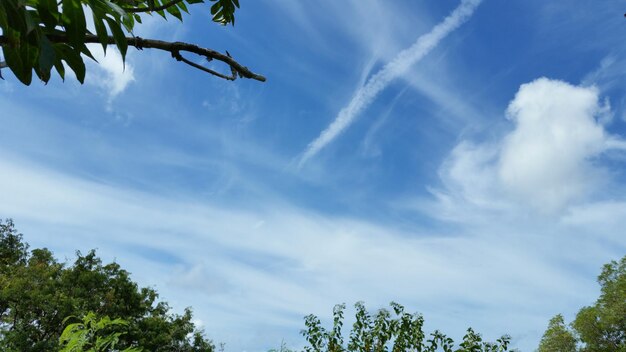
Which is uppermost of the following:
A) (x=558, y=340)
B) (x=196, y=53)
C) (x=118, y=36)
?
(x=558, y=340)

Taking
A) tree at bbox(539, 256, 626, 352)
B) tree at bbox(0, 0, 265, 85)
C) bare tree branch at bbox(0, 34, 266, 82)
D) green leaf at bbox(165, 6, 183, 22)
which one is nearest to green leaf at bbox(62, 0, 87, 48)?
tree at bbox(0, 0, 265, 85)

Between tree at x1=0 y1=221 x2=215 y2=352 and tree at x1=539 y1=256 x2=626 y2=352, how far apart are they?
21.6m

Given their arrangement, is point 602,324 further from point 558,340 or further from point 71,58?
point 71,58

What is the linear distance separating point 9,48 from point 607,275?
39.2m

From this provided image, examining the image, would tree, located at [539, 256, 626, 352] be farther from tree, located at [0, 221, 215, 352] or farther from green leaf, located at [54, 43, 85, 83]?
green leaf, located at [54, 43, 85, 83]

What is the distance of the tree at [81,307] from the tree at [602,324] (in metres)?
21.6

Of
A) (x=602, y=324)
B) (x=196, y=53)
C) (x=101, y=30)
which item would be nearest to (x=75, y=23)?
(x=101, y=30)

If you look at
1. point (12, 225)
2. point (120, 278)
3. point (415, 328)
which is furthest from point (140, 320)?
point (415, 328)

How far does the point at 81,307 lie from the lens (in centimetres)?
2166

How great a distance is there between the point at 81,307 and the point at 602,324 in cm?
2813

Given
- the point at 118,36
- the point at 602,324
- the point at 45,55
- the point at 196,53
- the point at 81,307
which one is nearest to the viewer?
the point at 45,55

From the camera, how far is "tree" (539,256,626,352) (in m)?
32.1

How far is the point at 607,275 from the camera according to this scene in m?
35.0

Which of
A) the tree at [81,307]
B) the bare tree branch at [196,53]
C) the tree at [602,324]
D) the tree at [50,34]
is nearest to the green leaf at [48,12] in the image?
the tree at [50,34]
